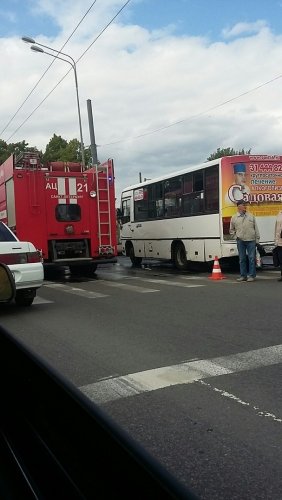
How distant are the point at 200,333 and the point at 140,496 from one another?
5132 millimetres

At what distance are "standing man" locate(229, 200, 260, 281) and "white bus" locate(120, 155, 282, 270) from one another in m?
1.13

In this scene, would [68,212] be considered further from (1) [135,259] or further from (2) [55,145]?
(2) [55,145]

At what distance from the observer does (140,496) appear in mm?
1142

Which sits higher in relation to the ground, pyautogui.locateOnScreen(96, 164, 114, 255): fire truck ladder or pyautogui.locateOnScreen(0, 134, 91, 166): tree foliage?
pyautogui.locateOnScreen(0, 134, 91, 166): tree foliage

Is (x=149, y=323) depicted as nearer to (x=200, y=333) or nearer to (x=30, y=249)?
(x=200, y=333)

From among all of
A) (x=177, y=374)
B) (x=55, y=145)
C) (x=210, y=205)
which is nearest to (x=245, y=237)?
(x=210, y=205)

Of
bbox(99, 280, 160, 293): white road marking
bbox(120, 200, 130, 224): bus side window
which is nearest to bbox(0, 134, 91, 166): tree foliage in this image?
bbox(120, 200, 130, 224): bus side window

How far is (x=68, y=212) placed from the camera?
14.1 metres

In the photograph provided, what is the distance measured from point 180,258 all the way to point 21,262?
8.28 metres

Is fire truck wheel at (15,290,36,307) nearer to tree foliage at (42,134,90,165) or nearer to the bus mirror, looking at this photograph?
the bus mirror

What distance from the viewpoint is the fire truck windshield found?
1397cm

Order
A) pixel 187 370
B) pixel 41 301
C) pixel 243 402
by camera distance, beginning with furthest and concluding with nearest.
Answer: pixel 41 301
pixel 187 370
pixel 243 402

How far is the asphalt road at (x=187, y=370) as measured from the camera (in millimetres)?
2852

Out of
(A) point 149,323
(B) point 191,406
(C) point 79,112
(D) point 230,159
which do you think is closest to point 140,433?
(B) point 191,406
